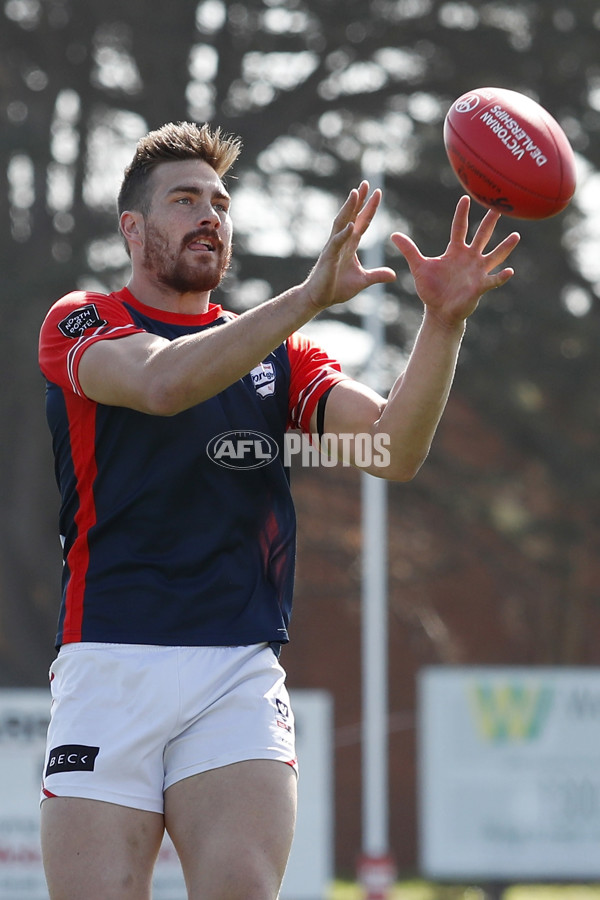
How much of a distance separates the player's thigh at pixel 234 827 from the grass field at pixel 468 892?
10.4m

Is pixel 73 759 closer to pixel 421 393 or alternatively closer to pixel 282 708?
pixel 282 708

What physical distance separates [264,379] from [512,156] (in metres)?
0.85

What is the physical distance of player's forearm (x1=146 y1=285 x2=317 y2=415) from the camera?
9.73ft

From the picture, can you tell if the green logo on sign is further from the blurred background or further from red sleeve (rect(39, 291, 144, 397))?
red sleeve (rect(39, 291, 144, 397))

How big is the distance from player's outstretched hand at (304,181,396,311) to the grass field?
10799mm

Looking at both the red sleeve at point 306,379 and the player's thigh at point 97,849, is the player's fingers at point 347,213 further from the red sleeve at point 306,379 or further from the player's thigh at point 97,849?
the player's thigh at point 97,849

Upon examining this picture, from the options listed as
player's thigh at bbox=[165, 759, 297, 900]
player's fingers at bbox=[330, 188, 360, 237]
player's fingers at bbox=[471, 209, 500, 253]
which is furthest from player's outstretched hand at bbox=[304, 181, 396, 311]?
player's thigh at bbox=[165, 759, 297, 900]

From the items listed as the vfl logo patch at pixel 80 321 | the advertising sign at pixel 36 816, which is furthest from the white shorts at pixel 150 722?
the advertising sign at pixel 36 816

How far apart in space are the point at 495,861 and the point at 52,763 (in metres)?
7.40

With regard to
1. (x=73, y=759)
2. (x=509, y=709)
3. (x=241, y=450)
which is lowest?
(x=509, y=709)

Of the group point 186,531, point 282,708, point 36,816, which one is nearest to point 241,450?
point 186,531

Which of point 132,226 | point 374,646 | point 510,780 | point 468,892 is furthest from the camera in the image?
point 468,892

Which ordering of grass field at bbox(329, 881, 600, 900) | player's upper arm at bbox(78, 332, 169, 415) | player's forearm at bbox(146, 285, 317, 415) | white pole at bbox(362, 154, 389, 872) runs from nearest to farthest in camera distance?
player's forearm at bbox(146, 285, 317, 415), player's upper arm at bbox(78, 332, 169, 415), white pole at bbox(362, 154, 389, 872), grass field at bbox(329, 881, 600, 900)

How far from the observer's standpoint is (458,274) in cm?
327
